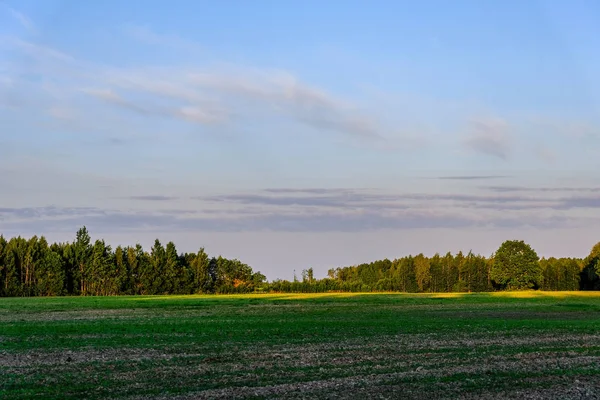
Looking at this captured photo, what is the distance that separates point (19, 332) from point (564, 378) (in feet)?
112

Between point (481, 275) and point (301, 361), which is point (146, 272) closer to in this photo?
point (481, 275)

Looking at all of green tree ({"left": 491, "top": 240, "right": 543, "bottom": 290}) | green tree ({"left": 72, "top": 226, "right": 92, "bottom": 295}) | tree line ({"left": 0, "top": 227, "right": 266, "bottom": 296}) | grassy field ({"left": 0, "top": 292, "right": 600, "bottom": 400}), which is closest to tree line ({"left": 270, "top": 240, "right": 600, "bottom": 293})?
green tree ({"left": 491, "top": 240, "right": 543, "bottom": 290})

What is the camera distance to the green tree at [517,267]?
14775 cm

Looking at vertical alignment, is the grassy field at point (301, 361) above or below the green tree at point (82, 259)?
below

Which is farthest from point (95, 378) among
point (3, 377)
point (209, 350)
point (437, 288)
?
point (437, 288)

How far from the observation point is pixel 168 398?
66.6 feet

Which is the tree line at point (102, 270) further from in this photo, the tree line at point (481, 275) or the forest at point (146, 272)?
the tree line at point (481, 275)

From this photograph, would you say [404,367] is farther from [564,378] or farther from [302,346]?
[302,346]

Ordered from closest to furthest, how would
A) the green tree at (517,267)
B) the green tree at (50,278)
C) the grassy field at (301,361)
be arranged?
the grassy field at (301,361), the green tree at (50,278), the green tree at (517,267)

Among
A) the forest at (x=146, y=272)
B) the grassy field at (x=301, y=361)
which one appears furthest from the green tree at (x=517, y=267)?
the grassy field at (x=301, y=361)

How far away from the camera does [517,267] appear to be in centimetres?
14838

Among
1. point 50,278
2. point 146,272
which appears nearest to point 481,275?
point 146,272

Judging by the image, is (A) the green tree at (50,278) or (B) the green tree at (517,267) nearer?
(A) the green tree at (50,278)

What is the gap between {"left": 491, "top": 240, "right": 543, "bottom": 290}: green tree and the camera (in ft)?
485
